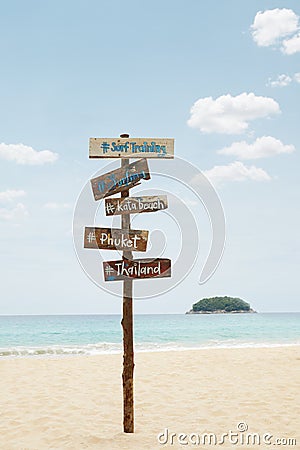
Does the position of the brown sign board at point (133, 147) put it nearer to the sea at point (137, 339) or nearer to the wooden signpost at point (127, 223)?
the wooden signpost at point (127, 223)

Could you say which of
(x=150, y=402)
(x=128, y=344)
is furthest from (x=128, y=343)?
(x=150, y=402)

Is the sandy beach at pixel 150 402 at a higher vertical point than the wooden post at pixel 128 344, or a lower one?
lower

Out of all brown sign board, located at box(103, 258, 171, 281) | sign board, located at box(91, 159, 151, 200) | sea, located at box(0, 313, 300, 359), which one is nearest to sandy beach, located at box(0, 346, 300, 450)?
brown sign board, located at box(103, 258, 171, 281)

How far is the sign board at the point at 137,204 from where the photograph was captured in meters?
5.05

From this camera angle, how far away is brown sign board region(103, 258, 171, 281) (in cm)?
491

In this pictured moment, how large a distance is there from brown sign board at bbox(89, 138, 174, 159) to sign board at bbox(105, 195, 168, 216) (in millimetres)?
458

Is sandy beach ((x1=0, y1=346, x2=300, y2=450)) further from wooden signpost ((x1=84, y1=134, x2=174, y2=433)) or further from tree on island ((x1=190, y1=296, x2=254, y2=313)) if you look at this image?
tree on island ((x1=190, y1=296, x2=254, y2=313))

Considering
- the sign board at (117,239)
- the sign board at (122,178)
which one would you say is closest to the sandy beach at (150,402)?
the sign board at (117,239)

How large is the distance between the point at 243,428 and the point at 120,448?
1.54 metres

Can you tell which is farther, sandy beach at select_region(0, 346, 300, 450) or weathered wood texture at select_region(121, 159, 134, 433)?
sandy beach at select_region(0, 346, 300, 450)

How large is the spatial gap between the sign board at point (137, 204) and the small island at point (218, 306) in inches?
2678

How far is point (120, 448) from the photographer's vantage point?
4.66m

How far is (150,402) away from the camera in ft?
22.2

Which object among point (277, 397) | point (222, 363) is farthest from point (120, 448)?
point (222, 363)
